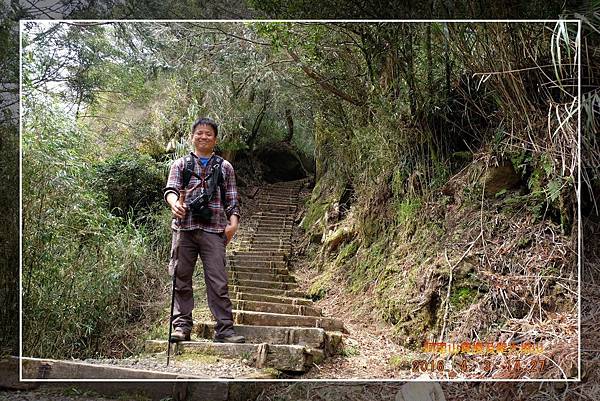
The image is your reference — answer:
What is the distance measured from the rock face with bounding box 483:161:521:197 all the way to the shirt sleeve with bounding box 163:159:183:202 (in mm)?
1308

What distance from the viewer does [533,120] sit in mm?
2330

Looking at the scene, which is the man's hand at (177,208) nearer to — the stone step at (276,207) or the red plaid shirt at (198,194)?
the red plaid shirt at (198,194)

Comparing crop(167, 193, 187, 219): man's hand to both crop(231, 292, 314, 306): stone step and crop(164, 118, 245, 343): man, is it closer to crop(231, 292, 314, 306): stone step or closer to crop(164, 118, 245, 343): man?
crop(164, 118, 245, 343): man

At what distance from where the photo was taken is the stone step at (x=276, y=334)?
211cm

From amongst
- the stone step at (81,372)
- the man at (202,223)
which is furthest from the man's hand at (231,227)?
the stone step at (81,372)

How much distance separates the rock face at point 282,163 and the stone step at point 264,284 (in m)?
0.43

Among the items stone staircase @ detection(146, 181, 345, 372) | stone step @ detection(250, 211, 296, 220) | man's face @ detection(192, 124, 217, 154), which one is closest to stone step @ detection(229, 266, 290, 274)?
stone staircase @ detection(146, 181, 345, 372)

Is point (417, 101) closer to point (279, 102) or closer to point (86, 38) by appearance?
point (279, 102)

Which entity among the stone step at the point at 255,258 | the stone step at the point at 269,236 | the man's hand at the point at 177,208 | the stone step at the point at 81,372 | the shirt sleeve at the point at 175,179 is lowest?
the stone step at the point at 81,372

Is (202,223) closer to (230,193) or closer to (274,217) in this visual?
(230,193)

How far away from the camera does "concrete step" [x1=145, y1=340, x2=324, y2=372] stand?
6.81ft

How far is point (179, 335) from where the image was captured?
210 cm

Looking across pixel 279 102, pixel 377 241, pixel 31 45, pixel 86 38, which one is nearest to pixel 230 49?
pixel 279 102

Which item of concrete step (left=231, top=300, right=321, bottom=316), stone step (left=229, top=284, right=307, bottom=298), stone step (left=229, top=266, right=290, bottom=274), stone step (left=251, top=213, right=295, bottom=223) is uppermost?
stone step (left=251, top=213, right=295, bottom=223)
